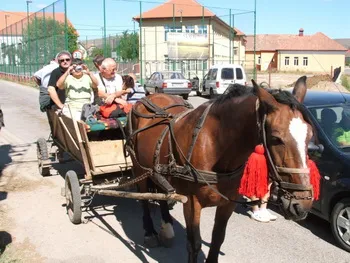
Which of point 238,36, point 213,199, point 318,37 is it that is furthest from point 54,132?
point 318,37

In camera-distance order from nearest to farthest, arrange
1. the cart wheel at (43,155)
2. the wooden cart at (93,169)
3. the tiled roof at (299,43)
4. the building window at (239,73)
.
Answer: the wooden cart at (93,169), the cart wheel at (43,155), the building window at (239,73), the tiled roof at (299,43)

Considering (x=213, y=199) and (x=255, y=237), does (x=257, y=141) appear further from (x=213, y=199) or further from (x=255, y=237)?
(x=255, y=237)

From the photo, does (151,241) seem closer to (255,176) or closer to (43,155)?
(255,176)

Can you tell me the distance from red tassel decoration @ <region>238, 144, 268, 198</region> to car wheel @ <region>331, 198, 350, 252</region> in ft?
6.99

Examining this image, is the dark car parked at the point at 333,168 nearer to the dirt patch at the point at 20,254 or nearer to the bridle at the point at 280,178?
the bridle at the point at 280,178

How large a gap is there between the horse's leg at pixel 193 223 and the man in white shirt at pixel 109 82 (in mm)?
2739

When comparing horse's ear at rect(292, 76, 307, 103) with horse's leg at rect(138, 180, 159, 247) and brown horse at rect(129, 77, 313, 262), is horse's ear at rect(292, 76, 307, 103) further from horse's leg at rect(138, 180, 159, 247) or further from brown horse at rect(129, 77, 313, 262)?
horse's leg at rect(138, 180, 159, 247)

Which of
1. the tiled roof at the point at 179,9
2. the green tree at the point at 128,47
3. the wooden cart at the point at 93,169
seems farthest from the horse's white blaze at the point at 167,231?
the tiled roof at the point at 179,9

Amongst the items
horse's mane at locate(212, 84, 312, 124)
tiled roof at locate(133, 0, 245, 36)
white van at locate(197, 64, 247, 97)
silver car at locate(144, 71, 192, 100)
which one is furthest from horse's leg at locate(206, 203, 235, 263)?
tiled roof at locate(133, 0, 245, 36)

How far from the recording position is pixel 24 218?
5875 millimetres

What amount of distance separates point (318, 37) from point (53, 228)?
8335 centimetres

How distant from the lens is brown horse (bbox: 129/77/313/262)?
2553 mm

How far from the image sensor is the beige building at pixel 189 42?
108 feet

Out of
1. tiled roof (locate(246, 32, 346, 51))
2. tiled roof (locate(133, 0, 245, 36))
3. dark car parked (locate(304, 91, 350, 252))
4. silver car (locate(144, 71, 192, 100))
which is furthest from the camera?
tiled roof (locate(246, 32, 346, 51))
